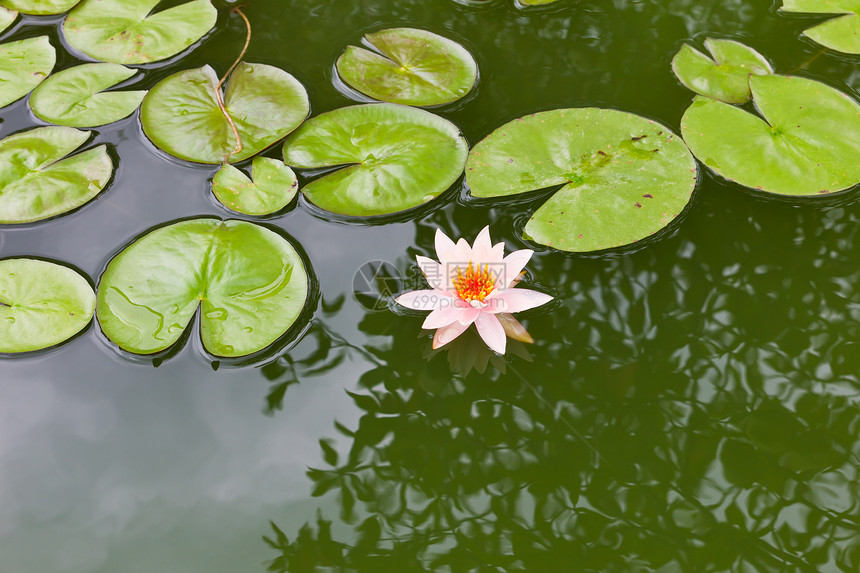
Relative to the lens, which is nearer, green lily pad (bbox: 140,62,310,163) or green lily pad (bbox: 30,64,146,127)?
green lily pad (bbox: 140,62,310,163)

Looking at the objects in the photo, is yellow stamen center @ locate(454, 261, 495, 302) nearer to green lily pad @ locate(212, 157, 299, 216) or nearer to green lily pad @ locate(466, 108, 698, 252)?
green lily pad @ locate(466, 108, 698, 252)

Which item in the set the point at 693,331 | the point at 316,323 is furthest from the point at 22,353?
the point at 693,331

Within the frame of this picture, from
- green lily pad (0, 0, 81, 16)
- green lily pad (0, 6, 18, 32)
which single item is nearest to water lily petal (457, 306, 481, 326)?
green lily pad (0, 0, 81, 16)

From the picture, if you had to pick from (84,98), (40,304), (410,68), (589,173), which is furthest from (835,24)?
(40,304)

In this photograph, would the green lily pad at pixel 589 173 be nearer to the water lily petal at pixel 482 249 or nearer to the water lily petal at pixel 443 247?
the water lily petal at pixel 482 249

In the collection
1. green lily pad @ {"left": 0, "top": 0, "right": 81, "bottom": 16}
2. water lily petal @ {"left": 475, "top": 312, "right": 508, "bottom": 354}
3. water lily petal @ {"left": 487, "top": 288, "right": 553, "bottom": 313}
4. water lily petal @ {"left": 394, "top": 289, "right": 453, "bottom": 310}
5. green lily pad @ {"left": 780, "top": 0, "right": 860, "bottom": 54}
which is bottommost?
water lily petal @ {"left": 475, "top": 312, "right": 508, "bottom": 354}

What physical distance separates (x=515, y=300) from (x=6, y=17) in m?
3.18

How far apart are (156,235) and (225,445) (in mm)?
880

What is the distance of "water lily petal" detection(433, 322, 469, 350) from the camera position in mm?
2092

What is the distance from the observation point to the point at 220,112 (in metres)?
2.69

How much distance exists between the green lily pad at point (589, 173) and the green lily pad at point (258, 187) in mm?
769

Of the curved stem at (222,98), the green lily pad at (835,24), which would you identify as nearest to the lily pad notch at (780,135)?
the green lily pad at (835,24)

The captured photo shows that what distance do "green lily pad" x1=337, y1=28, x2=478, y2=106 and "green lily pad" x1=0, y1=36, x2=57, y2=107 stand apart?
1451mm

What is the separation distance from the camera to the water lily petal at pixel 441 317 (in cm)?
204
